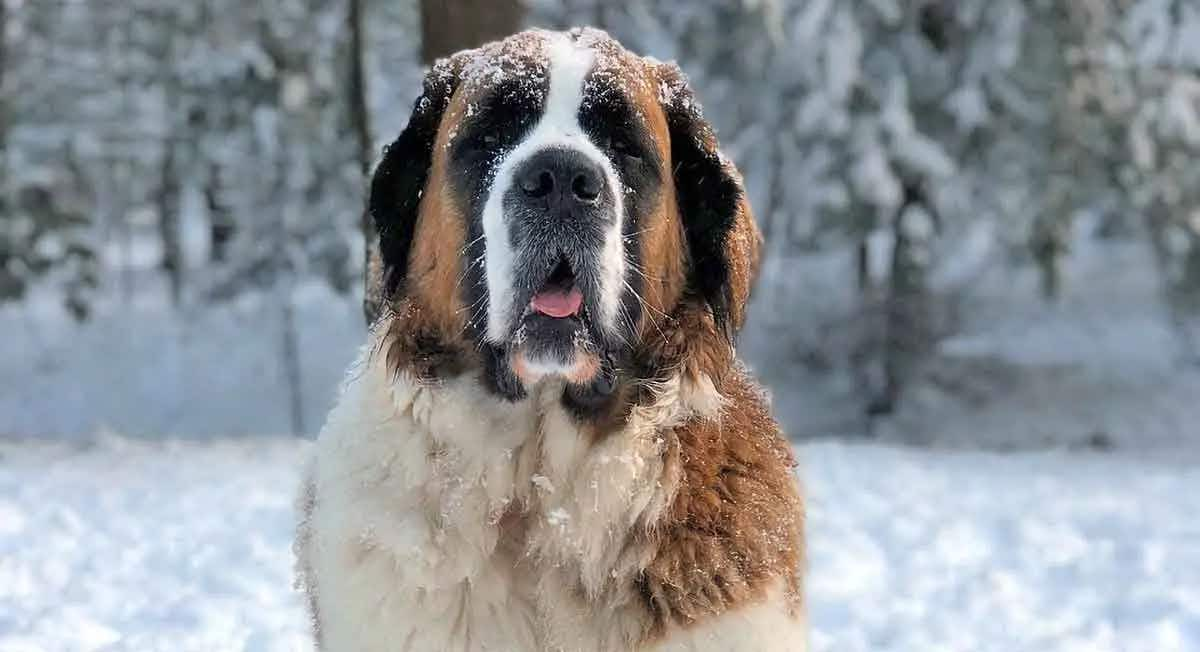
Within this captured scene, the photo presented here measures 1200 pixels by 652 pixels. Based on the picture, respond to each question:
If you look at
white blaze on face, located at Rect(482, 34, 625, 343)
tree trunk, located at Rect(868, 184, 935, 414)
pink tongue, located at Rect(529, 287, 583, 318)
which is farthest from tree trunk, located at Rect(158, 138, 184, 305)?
pink tongue, located at Rect(529, 287, 583, 318)

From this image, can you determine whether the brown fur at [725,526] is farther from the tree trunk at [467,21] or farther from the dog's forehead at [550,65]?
the tree trunk at [467,21]

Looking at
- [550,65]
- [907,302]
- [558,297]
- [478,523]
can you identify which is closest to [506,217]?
[558,297]

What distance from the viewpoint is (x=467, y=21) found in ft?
21.6

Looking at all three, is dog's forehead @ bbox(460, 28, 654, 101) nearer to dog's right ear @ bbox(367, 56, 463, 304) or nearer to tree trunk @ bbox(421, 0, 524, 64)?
dog's right ear @ bbox(367, 56, 463, 304)

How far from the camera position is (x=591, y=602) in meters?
2.59

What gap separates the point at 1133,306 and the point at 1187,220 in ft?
22.9

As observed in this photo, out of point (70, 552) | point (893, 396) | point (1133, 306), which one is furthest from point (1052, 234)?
point (70, 552)

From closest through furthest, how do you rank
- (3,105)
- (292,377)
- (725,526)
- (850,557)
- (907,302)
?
1. (725,526)
2. (850,557)
3. (907,302)
4. (3,105)
5. (292,377)

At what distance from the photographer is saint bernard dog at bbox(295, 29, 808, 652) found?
8.39 feet

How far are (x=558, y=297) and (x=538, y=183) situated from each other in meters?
0.27

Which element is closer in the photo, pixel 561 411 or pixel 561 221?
pixel 561 221

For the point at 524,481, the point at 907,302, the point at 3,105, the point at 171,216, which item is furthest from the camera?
the point at 171,216

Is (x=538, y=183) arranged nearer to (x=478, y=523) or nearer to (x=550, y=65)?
(x=550, y=65)

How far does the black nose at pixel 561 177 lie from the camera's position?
2.51 meters
